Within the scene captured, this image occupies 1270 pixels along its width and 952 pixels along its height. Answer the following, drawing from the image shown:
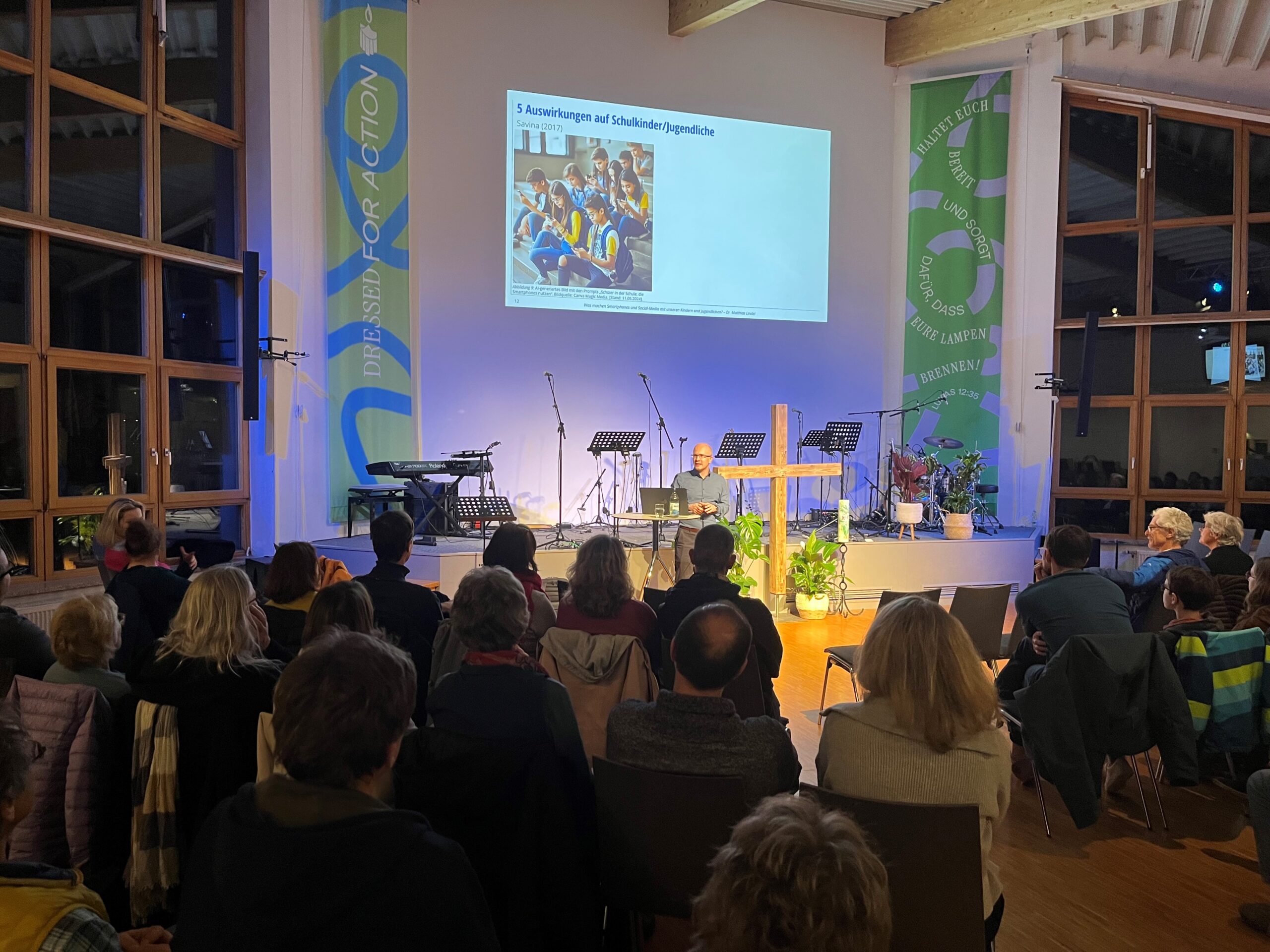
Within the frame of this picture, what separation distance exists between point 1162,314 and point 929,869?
10.0 meters

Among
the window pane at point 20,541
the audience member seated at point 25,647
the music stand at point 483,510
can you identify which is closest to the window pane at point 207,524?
the window pane at point 20,541

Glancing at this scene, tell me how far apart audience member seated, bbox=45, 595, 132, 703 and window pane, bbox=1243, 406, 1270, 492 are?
10.7m

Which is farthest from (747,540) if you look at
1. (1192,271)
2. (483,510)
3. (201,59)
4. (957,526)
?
(1192,271)

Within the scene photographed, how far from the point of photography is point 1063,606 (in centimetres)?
363

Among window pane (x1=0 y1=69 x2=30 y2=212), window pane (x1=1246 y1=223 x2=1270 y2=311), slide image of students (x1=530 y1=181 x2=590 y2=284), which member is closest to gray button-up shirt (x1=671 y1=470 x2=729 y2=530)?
slide image of students (x1=530 y1=181 x2=590 y2=284)

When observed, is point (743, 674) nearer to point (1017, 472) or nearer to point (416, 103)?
point (416, 103)

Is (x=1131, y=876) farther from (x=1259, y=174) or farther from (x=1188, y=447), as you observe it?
(x=1259, y=174)

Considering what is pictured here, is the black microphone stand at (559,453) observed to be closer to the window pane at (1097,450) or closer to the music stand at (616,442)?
the music stand at (616,442)

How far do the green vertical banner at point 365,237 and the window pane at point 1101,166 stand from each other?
286 inches

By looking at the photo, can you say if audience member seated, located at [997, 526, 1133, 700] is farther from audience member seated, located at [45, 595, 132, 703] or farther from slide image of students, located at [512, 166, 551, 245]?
slide image of students, located at [512, 166, 551, 245]

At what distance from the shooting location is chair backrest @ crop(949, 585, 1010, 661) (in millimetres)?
4516

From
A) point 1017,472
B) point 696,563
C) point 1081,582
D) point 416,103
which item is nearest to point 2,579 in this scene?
point 696,563

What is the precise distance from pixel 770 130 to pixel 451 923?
10062mm

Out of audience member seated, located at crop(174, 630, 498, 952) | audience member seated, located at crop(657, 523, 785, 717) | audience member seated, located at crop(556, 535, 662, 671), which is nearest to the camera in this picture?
audience member seated, located at crop(174, 630, 498, 952)
